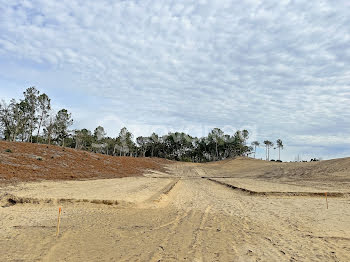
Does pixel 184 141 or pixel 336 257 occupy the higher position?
pixel 184 141

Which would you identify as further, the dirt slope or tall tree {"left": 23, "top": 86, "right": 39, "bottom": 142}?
tall tree {"left": 23, "top": 86, "right": 39, "bottom": 142}

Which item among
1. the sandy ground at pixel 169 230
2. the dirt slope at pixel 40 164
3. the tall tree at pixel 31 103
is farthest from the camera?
the tall tree at pixel 31 103

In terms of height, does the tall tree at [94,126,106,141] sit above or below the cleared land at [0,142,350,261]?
above

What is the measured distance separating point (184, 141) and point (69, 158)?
90.1 m

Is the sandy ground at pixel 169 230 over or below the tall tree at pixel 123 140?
below

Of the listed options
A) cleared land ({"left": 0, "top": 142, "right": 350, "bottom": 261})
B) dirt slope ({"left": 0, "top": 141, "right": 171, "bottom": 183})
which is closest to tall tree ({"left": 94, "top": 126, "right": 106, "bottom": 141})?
dirt slope ({"left": 0, "top": 141, "right": 171, "bottom": 183})

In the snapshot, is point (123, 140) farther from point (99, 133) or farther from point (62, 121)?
point (62, 121)

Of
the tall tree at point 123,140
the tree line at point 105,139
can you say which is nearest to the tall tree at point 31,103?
the tree line at point 105,139

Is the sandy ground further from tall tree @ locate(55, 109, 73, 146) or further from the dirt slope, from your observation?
tall tree @ locate(55, 109, 73, 146)

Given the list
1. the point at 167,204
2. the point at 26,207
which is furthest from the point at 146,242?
the point at 26,207

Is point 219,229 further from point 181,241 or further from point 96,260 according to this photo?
point 96,260

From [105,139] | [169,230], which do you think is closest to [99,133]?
[105,139]

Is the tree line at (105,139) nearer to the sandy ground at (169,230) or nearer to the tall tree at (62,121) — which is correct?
the tall tree at (62,121)

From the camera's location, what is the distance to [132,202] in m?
13.7
